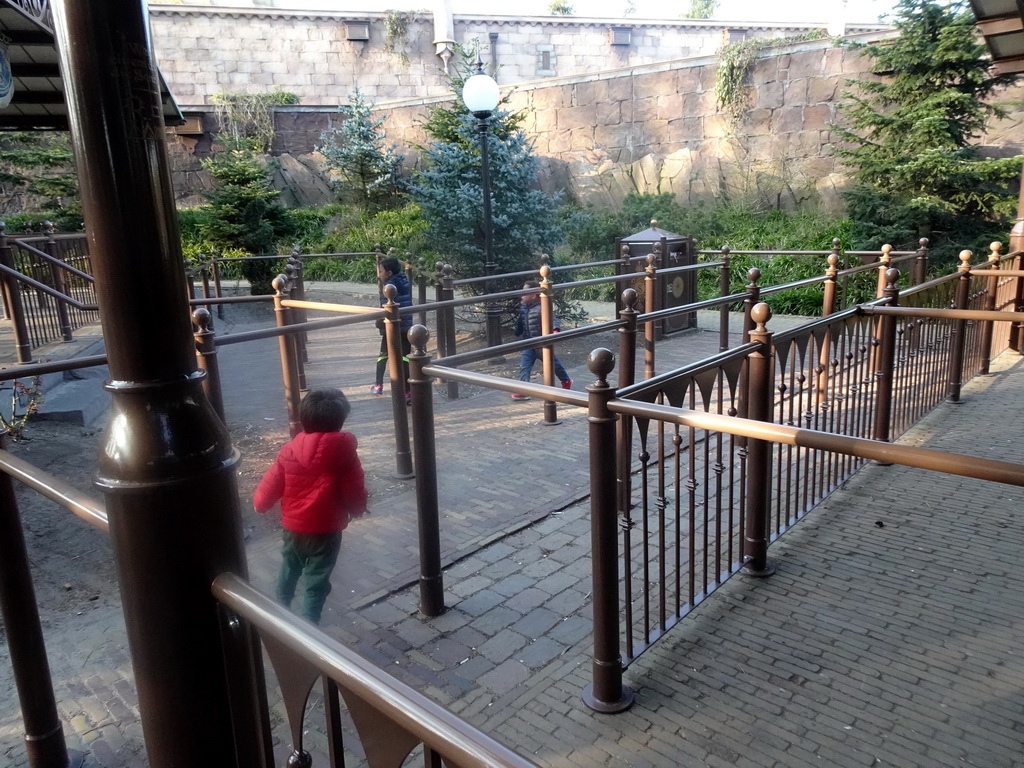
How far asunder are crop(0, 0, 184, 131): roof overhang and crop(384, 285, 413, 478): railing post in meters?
2.62

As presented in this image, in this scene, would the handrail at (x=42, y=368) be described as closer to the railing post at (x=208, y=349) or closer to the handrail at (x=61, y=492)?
the railing post at (x=208, y=349)

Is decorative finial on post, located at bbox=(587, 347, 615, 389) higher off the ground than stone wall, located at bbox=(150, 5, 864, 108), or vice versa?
stone wall, located at bbox=(150, 5, 864, 108)

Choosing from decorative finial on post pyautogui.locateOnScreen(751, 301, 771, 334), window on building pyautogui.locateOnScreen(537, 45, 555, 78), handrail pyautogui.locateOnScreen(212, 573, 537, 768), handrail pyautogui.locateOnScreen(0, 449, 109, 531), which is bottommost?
handrail pyautogui.locateOnScreen(212, 573, 537, 768)

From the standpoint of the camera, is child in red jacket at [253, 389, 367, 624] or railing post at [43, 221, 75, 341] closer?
child in red jacket at [253, 389, 367, 624]

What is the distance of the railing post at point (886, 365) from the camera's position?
5.11m

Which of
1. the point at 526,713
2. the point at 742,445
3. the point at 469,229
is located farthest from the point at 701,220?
the point at 526,713

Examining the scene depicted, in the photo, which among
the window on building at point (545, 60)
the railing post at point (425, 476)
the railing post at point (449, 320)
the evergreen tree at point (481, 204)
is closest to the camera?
the railing post at point (425, 476)

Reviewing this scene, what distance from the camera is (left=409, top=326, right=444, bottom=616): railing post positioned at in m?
3.48

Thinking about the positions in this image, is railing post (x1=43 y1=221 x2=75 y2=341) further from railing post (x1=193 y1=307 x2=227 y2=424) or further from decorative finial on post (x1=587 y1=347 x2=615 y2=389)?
decorative finial on post (x1=587 y1=347 x2=615 y2=389)

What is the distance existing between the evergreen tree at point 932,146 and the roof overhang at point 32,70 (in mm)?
11408

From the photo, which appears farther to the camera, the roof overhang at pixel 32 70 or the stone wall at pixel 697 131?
the stone wall at pixel 697 131

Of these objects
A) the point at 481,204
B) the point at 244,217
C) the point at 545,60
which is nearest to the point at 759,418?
the point at 481,204

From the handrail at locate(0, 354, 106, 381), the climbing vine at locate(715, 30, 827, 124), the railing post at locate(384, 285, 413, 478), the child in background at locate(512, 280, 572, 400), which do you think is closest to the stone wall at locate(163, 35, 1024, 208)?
the climbing vine at locate(715, 30, 827, 124)

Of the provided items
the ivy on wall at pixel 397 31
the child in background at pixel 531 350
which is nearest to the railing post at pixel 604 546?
the child in background at pixel 531 350
